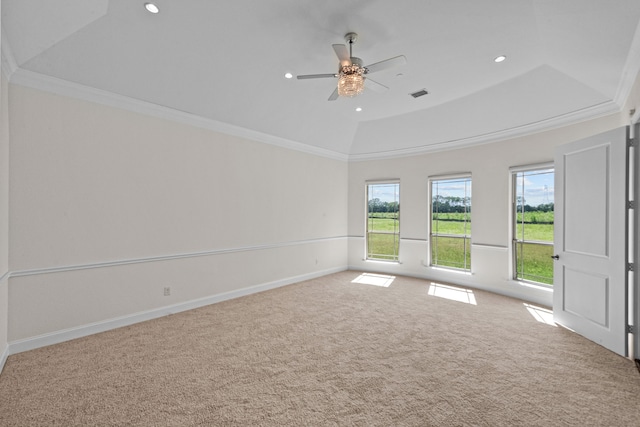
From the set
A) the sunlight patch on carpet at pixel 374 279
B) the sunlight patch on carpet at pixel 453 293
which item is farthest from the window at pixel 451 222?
the sunlight patch on carpet at pixel 374 279

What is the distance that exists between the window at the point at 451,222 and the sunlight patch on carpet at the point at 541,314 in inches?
53.7

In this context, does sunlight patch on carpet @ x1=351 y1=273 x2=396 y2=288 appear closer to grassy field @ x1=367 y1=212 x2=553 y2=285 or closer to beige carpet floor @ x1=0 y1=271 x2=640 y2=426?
grassy field @ x1=367 y1=212 x2=553 y2=285

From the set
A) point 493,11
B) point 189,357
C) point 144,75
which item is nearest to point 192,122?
point 144,75

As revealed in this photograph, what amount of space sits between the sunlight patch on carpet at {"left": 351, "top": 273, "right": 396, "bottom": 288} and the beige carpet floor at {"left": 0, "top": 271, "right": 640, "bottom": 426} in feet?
5.70

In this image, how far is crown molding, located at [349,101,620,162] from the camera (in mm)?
3732

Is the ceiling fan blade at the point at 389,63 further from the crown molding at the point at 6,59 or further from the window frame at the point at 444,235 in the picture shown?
the window frame at the point at 444,235

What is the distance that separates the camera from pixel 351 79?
290 centimetres

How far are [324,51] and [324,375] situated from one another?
11.1ft

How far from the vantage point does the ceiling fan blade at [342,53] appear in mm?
2611

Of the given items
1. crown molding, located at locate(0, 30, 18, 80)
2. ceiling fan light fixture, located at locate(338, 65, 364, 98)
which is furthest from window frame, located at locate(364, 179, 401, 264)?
crown molding, located at locate(0, 30, 18, 80)

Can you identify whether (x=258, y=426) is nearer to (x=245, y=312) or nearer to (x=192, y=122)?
(x=245, y=312)

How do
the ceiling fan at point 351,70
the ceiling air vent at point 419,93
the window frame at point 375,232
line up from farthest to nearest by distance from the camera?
the window frame at point 375,232, the ceiling air vent at point 419,93, the ceiling fan at point 351,70

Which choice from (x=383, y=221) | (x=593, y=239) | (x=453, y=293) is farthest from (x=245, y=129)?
(x=593, y=239)

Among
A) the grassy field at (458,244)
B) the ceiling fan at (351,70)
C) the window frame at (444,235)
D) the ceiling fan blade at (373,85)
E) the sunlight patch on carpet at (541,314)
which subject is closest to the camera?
the ceiling fan at (351,70)
